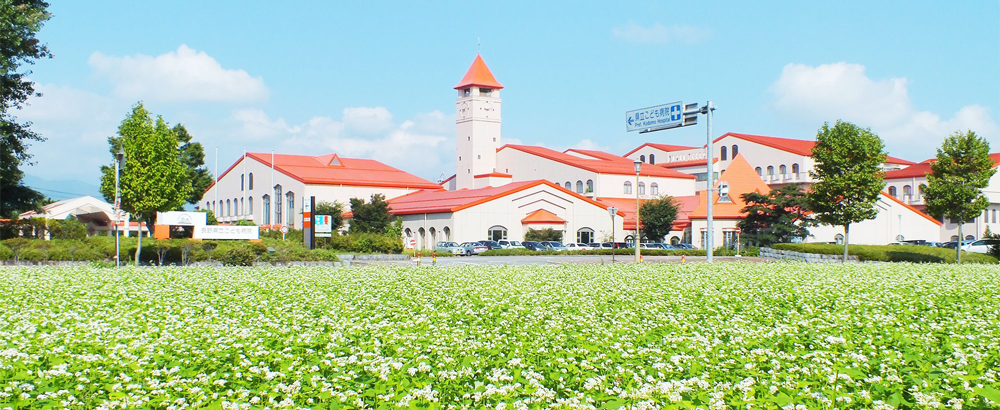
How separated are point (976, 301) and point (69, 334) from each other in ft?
51.1

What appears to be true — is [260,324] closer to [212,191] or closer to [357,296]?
[357,296]

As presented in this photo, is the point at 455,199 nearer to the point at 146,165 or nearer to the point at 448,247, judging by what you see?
the point at 448,247

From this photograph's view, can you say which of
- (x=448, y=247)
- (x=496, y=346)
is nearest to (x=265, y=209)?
(x=448, y=247)

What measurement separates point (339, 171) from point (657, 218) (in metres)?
33.7

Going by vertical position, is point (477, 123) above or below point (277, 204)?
above

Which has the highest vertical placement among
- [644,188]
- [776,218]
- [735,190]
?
[644,188]

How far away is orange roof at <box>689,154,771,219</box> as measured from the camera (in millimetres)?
64500

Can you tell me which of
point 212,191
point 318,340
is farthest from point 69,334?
point 212,191

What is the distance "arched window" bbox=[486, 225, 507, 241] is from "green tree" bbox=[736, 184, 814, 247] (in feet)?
63.9

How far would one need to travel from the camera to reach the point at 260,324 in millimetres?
11984

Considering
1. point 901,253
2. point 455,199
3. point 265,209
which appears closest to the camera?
point 901,253

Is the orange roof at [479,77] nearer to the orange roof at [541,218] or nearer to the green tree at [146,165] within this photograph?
the orange roof at [541,218]

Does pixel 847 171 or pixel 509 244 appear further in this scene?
pixel 509 244

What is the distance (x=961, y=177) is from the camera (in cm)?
3772
